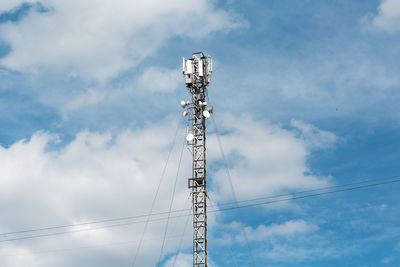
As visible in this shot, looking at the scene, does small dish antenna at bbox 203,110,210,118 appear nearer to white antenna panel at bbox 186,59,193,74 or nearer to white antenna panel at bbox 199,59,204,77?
white antenna panel at bbox 199,59,204,77

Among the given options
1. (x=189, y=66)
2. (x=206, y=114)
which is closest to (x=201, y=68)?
(x=189, y=66)

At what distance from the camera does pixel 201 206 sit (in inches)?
2384

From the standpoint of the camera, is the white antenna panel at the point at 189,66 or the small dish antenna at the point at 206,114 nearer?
the small dish antenna at the point at 206,114

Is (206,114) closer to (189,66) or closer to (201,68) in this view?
(201,68)

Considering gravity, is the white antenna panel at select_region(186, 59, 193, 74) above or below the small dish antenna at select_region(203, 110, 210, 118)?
above

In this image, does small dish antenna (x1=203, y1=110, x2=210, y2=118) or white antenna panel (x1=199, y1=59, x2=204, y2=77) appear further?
white antenna panel (x1=199, y1=59, x2=204, y2=77)

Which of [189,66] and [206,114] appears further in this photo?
[189,66]

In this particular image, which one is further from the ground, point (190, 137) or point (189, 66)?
point (189, 66)

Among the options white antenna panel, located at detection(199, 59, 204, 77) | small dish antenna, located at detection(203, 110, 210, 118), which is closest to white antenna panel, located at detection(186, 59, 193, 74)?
white antenna panel, located at detection(199, 59, 204, 77)

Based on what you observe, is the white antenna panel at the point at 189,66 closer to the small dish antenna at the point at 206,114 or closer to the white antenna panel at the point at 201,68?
the white antenna panel at the point at 201,68

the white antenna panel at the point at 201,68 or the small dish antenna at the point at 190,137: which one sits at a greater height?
the white antenna panel at the point at 201,68

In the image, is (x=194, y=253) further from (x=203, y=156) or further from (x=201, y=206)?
(x=203, y=156)

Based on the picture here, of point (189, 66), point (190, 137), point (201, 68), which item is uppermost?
point (189, 66)

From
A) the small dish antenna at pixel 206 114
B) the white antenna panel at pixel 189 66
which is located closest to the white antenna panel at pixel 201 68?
the white antenna panel at pixel 189 66
